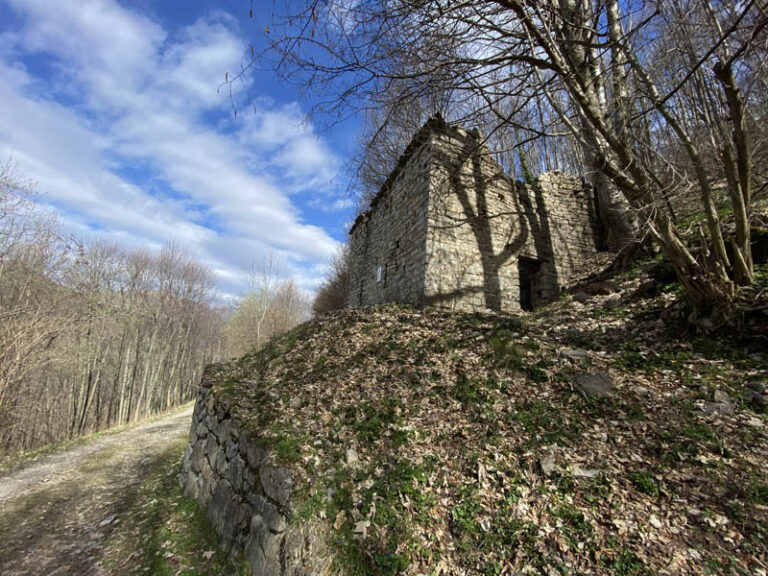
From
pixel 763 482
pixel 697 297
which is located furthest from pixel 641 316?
pixel 763 482

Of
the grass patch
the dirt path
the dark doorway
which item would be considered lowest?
the dirt path

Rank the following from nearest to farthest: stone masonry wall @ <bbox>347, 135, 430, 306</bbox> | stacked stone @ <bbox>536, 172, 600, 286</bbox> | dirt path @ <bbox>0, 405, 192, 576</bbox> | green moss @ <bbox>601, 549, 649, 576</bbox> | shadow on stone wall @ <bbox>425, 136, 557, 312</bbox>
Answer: green moss @ <bbox>601, 549, 649, 576</bbox>, dirt path @ <bbox>0, 405, 192, 576</bbox>, shadow on stone wall @ <bbox>425, 136, 557, 312</bbox>, stone masonry wall @ <bbox>347, 135, 430, 306</bbox>, stacked stone @ <bbox>536, 172, 600, 286</bbox>

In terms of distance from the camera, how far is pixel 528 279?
8.55 m

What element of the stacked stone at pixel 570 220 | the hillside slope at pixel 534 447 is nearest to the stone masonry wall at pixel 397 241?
the hillside slope at pixel 534 447

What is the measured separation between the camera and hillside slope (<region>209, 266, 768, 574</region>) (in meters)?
2.07

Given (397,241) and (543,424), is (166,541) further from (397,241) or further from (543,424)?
(397,241)

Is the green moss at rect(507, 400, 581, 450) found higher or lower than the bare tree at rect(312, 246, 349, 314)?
lower

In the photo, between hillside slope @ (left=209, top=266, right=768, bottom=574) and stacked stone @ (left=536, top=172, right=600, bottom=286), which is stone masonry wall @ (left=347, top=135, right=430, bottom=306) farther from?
stacked stone @ (left=536, top=172, right=600, bottom=286)

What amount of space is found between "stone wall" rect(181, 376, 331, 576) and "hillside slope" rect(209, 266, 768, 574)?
134 millimetres

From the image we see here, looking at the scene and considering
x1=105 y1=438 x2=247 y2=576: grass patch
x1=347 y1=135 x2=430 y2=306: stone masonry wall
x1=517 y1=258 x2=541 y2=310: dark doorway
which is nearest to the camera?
x1=105 y1=438 x2=247 y2=576: grass patch

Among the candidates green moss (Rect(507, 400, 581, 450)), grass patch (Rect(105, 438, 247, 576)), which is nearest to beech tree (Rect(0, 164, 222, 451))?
grass patch (Rect(105, 438, 247, 576))

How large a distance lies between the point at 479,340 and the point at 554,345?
0.95 m

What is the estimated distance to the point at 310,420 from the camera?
12.2 feet

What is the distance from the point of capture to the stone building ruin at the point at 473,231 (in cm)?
712
